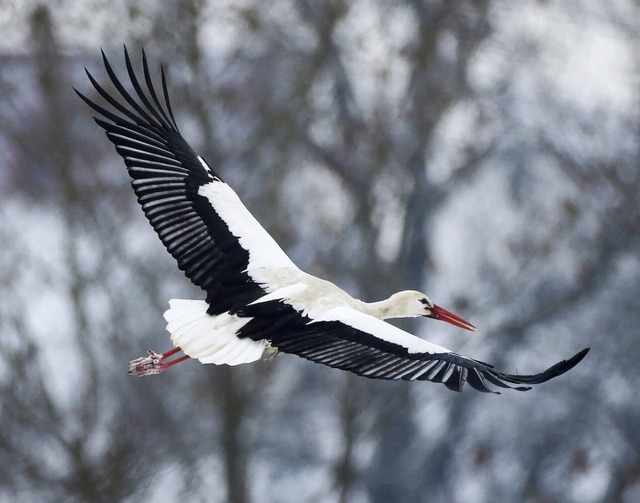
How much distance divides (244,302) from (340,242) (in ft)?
36.1

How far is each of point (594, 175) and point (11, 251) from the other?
5958mm

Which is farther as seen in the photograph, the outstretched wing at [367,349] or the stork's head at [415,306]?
the stork's head at [415,306]

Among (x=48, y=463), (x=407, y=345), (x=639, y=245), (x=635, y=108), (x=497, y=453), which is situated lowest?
(x=407, y=345)

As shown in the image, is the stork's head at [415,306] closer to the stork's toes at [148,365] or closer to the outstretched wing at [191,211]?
the outstretched wing at [191,211]

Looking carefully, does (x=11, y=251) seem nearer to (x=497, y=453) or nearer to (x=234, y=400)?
(x=234, y=400)

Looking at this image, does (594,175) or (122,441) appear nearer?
(122,441)

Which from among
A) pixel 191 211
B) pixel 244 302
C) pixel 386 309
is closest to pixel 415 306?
pixel 386 309

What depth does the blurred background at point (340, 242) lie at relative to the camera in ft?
63.8

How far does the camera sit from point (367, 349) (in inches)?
370

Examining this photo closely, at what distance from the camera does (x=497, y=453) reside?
69.7 ft

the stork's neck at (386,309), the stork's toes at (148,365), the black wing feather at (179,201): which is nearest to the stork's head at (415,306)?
the stork's neck at (386,309)

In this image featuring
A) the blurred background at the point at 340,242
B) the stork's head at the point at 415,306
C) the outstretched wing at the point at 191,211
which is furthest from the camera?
the blurred background at the point at 340,242

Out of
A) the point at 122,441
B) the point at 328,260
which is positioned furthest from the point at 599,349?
the point at 122,441

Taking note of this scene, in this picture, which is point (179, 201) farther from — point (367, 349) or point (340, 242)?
point (340, 242)
